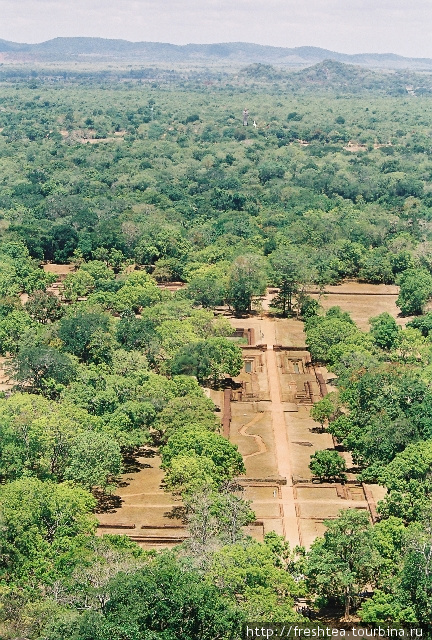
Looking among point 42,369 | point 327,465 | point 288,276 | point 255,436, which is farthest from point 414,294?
point 42,369

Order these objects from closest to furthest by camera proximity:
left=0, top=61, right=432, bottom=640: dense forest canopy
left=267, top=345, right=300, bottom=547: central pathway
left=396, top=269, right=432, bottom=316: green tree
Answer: left=0, top=61, right=432, bottom=640: dense forest canopy
left=267, top=345, right=300, bottom=547: central pathway
left=396, top=269, right=432, bottom=316: green tree

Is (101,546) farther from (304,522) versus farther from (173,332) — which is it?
(173,332)

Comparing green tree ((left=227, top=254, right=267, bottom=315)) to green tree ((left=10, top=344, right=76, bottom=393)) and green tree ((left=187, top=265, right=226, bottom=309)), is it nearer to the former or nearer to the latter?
green tree ((left=187, top=265, right=226, bottom=309))

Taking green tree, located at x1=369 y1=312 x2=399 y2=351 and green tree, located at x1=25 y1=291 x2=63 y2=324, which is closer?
green tree, located at x1=369 y1=312 x2=399 y2=351

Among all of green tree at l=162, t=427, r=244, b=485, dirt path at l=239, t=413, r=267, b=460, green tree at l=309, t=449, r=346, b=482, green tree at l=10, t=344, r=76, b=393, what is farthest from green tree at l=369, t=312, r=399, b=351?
green tree at l=10, t=344, r=76, b=393

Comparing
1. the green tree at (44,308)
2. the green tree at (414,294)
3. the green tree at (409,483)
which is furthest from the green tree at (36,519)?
the green tree at (414,294)

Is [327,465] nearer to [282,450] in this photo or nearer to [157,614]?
Answer: [282,450]

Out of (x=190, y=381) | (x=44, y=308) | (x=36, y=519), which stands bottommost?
(x=44, y=308)

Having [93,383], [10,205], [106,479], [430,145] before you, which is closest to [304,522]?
[106,479]
